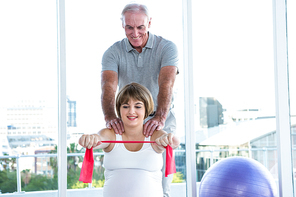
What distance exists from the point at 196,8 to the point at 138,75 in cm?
98

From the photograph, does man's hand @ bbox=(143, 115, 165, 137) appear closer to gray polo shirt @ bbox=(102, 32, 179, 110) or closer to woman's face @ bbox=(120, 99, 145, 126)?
woman's face @ bbox=(120, 99, 145, 126)

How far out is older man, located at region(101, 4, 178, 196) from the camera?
6.55ft

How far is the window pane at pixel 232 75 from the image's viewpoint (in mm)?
2723

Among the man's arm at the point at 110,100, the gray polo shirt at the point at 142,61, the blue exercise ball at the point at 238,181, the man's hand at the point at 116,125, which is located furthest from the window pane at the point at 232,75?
the man's hand at the point at 116,125

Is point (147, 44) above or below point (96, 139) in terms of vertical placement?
above

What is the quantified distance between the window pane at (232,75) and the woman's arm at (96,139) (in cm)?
A: 110

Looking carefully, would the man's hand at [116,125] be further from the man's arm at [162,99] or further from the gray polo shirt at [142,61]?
the gray polo shirt at [142,61]

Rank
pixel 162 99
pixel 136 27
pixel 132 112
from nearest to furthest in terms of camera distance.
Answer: pixel 132 112 < pixel 162 99 < pixel 136 27

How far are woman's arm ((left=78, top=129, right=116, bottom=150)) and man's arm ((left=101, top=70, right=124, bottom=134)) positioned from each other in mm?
39

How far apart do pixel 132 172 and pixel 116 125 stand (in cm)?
28

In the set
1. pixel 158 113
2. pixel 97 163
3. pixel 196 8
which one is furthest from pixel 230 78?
pixel 97 163

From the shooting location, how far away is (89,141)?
1.63m

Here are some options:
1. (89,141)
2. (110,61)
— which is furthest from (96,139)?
(110,61)

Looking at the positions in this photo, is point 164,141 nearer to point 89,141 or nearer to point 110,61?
point 89,141
